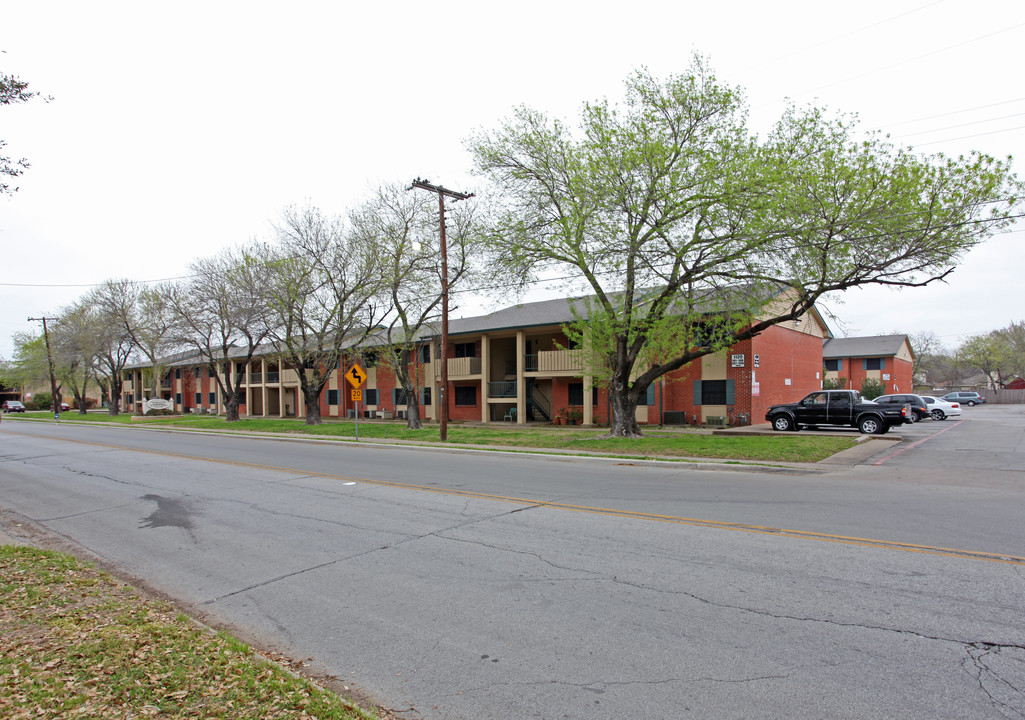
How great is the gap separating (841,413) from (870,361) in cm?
3151

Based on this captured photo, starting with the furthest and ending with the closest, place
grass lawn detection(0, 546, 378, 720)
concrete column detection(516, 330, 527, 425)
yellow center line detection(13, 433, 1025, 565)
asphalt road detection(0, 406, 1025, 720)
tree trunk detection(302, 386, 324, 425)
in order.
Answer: tree trunk detection(302, 386, 324, 425) → concrete column detection(516, 330, 527, 425) → yellow center line detection(13, 433, 1025, 565) → asphalt road detection(0, 406, 1025, 720) → grass lawn detection(0, 546, 378, 720)

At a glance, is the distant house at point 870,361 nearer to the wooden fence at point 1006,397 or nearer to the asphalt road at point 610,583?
the wooden fence at point 1006,397

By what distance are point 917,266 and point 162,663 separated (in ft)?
60.0

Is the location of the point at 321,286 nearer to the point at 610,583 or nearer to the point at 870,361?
the point at 610,583

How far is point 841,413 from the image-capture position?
76.8 feet

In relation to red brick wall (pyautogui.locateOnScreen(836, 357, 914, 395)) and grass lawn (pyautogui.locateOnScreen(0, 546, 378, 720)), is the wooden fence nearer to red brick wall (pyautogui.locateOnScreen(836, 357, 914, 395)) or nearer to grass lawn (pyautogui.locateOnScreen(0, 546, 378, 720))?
red brick wall (pyautogui.locateOnScreen(836, 357, 914, 395))

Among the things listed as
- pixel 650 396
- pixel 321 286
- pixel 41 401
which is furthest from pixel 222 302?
pixel 41 401

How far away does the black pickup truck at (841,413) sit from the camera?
75.0ft

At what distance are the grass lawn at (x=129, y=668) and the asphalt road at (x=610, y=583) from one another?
47cm

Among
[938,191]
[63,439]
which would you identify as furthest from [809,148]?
[63,439]

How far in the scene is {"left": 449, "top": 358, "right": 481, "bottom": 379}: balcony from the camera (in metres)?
35.4

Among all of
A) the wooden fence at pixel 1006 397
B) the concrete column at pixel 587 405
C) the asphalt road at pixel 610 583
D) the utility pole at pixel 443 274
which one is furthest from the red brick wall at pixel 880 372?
the asphalt road at pixel 610 583

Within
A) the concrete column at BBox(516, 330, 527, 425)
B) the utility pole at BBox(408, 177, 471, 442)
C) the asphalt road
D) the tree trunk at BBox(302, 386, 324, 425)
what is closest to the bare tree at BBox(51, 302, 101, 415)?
the tree trunk at BBox(302, 386, 324, 425)

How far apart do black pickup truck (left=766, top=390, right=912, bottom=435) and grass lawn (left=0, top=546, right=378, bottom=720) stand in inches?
943
